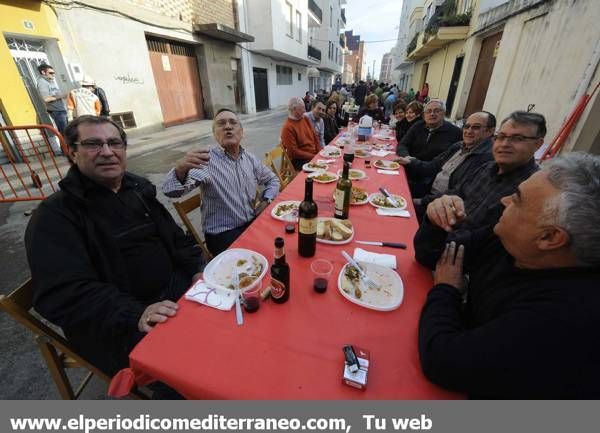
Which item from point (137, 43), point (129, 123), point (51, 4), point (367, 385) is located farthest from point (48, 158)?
point (367, 385)

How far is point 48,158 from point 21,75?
1857 millimetres

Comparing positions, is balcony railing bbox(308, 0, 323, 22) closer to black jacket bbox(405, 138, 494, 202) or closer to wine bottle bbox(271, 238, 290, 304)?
black jacket bbox(405, 138, 494, 202)

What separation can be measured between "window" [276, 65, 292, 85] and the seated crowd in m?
18.8

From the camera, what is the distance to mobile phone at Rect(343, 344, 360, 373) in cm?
88

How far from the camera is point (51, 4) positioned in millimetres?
6008

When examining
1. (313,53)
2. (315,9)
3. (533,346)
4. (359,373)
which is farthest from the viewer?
(315,9)

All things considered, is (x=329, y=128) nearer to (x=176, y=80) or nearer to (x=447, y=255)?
(x=447, y=255)

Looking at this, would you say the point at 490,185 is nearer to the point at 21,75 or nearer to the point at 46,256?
the point at 46,256

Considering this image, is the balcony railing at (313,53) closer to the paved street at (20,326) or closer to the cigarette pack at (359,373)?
the paved street at (20,326)

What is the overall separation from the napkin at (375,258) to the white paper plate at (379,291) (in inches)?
3.2

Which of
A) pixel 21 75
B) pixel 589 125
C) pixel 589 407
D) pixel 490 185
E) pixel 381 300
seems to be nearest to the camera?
pixel 589 407

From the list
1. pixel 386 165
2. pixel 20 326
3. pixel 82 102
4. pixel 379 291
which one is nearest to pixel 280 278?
pixel 379 291

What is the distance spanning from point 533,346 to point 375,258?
0.80 meters

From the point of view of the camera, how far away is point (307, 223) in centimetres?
140
